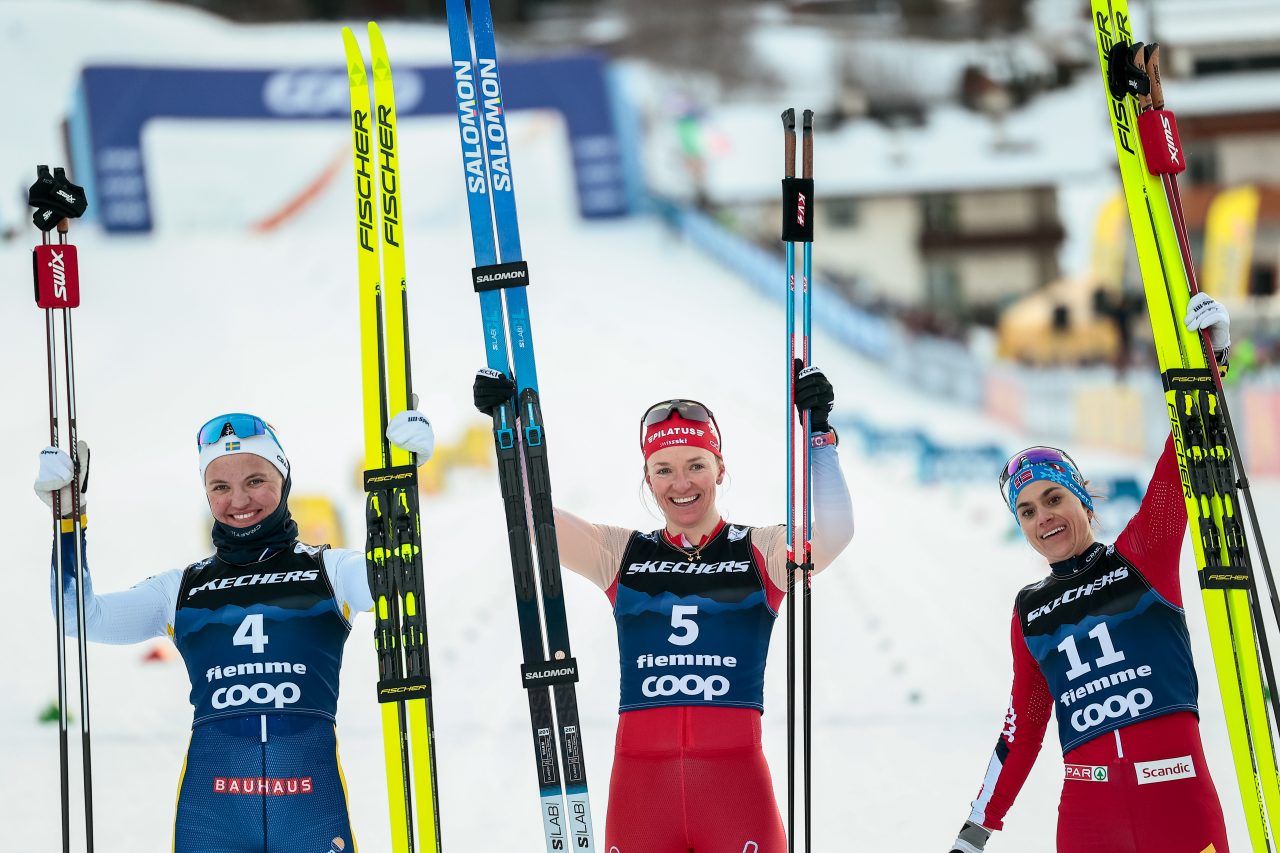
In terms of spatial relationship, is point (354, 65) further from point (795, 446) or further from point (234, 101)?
point (234, 101)

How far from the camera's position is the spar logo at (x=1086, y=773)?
131 inches

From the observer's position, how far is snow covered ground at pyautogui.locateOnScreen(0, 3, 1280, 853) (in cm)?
557

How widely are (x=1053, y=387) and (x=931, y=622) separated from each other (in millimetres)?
10048

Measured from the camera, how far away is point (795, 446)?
372 cm

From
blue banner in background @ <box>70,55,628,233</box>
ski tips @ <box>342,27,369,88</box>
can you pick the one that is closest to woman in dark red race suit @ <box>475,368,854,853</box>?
ski tips @ <box>342,27,369,88</box>

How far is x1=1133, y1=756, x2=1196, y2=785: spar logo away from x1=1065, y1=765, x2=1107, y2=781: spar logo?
78 millimetres

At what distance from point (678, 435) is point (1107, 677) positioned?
1113 millimetres

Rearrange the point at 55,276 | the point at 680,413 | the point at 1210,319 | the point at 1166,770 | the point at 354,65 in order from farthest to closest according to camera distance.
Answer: the point at 354,65 → the point at 55,276 → the point at 680,413 → the point at 1210,319 → the point at 1166,770

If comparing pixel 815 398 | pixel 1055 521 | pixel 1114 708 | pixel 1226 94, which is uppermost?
pixel 1226 94

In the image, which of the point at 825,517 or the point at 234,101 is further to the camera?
the point at 234,101

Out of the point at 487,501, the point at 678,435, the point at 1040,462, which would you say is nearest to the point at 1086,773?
the point at 1040,462

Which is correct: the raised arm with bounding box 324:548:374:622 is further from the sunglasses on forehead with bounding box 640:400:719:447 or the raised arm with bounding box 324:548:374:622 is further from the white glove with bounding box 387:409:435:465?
the sunglasses on forehead with bounding box 640:400:719:447

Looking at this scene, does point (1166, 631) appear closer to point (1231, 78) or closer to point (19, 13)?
point (1231, 78)

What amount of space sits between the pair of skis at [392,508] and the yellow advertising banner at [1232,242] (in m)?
23.0
